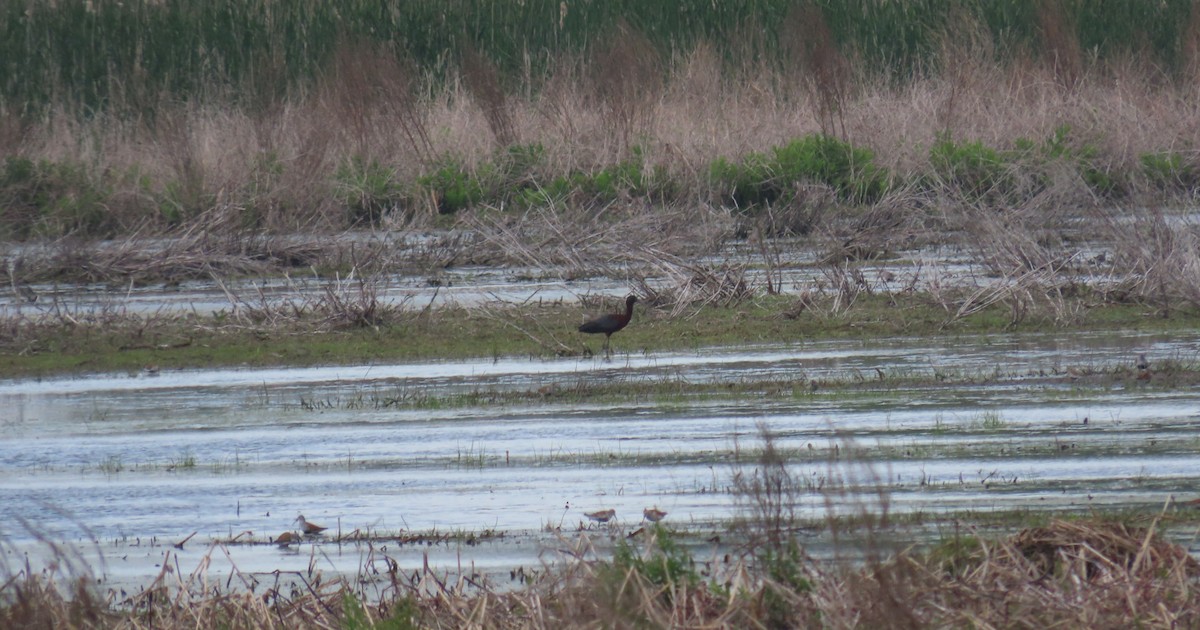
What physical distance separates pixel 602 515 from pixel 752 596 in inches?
78.6

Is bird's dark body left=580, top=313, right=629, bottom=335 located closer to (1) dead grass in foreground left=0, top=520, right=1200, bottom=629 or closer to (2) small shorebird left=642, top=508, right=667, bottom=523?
(2) small shorebird left=642, top=508, right=667, bottom=523

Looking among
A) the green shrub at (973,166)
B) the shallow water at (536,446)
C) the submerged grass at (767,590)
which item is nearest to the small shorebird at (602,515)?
the shallow water at (536,446)

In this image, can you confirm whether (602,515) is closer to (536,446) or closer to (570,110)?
(536,446)

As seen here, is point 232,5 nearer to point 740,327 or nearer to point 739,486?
point 740,327

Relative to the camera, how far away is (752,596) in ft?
19.4

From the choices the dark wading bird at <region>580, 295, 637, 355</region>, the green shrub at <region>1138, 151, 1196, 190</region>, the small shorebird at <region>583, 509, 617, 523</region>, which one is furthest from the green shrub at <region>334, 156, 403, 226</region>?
the small shorebird at <region>583, 509, 617, 523</region>

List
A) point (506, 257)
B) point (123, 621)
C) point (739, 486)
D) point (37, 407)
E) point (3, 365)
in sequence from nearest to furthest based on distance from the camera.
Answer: point (739, 486) < point (123, 621) < point (37, 407) < point (3, 365) < point (506, 257)

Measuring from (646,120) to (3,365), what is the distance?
11.1 m

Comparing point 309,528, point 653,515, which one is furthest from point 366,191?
point 653,515

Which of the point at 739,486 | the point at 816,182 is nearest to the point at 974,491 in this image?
the point at 739,486

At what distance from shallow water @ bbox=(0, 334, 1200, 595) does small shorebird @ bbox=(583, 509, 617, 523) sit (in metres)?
0.09

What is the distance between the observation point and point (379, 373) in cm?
1291

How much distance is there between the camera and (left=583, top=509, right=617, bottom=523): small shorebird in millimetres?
7777

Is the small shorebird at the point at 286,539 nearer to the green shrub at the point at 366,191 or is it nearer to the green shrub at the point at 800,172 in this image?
the green shrub at the point at 800,172
